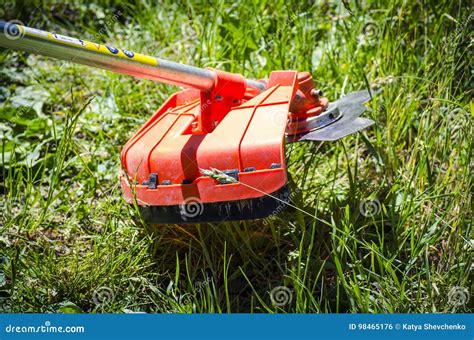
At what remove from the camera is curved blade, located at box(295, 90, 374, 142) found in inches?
96.5

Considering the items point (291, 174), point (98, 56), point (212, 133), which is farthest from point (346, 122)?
point (98, 56)

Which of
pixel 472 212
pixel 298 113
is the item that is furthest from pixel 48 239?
pixel 472 212

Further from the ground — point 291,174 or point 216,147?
point 216,147

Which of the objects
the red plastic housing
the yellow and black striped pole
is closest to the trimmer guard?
the red plastic housing

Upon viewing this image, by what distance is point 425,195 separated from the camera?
2678 mm

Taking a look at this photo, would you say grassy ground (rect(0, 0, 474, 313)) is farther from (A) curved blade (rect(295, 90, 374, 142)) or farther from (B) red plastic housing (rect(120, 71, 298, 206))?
(B) red plastic housing (rect(120, 71, 298, 206))

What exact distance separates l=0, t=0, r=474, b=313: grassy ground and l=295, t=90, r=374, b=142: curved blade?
109 millimetres

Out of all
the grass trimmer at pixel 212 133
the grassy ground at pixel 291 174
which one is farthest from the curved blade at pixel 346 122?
the grassy ground at pixel 291 174

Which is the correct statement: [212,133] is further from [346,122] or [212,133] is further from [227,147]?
[346,122]

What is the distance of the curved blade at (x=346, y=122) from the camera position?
2451 millimetres

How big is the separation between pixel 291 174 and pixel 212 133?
547 millimetres

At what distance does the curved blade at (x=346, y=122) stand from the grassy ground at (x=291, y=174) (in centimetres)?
11

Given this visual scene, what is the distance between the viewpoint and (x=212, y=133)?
2.45 metres

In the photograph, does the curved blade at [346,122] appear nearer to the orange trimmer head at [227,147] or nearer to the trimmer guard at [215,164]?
the orange trimmer head at [227,147]
